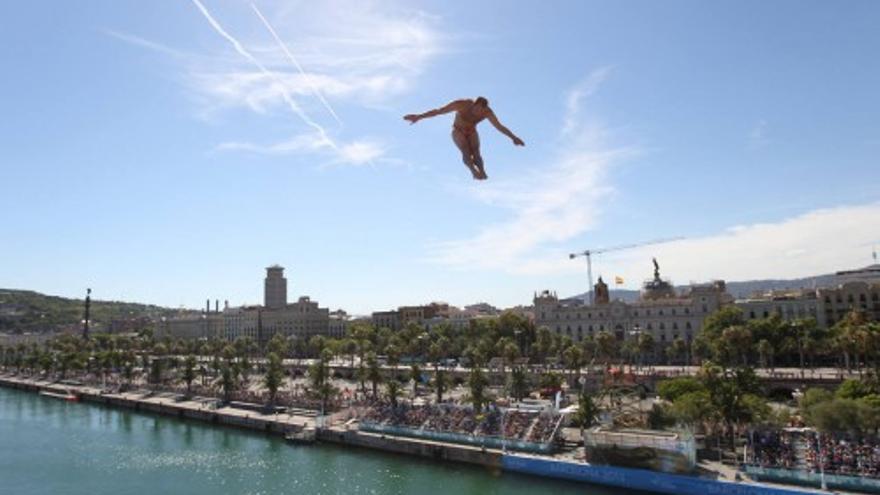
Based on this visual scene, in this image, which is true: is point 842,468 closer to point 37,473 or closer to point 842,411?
point 842,411

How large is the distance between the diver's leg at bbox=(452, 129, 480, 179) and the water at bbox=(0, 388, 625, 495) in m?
37.2

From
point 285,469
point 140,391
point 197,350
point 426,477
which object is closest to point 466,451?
point 426,477

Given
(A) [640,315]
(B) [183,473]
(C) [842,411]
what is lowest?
(B) [183,473]

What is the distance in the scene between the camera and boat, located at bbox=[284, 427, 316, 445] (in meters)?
57.3

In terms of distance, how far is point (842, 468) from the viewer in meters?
35.1

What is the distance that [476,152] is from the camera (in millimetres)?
7387

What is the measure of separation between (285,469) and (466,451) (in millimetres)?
13410

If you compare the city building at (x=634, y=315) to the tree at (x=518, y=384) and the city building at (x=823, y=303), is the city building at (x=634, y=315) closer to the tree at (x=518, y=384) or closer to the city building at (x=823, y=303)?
the city building at (x=823, y=303)

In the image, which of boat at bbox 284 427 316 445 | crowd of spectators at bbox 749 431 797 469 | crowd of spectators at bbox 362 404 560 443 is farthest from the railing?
crowd of spectators at bbox 749 431 797 469

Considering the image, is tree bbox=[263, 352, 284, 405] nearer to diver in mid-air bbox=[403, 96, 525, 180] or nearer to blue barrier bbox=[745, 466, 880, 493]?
blue barrier bbox=[745, 466, 880, 493]

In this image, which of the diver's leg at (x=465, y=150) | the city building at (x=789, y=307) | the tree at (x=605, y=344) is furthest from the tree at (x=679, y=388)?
the city building at (x=789, y=307)

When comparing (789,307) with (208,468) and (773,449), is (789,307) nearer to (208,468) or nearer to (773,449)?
(773,449)

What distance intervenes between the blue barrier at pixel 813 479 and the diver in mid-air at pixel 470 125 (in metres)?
36.1

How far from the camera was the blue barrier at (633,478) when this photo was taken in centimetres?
3603
